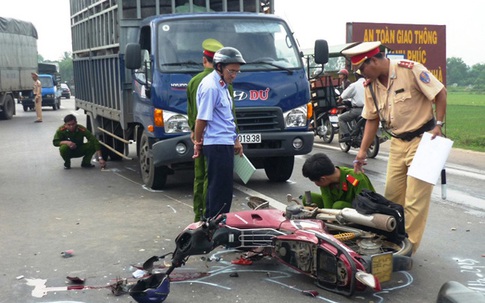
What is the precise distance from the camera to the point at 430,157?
5.66 meters

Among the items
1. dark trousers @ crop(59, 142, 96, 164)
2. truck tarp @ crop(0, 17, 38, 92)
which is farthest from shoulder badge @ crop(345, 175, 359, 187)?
truck tarp @ crop(0, 17, 38, 92)

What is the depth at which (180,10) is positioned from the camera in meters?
10.9

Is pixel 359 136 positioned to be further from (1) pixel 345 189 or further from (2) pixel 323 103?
(1) pixel 345 189

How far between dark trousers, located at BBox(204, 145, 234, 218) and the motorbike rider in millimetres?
7707

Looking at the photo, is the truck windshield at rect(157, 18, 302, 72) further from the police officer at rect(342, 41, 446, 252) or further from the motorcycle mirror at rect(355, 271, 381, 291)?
the motorcycle mirror at rect(355, 271, 381, 291)

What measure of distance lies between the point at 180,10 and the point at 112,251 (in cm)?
534

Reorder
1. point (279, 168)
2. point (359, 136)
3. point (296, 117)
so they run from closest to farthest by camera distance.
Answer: point (296, 117) < point (279, 168) < point (359, 136)

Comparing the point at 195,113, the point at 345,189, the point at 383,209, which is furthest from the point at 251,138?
the point at 383,209

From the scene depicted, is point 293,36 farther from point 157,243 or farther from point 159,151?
point 157,243

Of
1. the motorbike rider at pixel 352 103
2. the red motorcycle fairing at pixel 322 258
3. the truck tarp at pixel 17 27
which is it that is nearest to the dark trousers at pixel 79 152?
the motorbike rider at pixel 352 103

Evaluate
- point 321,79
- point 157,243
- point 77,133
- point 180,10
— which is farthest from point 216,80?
point 321,79

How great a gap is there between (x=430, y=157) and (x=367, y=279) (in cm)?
138

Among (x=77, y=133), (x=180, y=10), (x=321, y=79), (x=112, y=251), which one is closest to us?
(x=112, y=251)

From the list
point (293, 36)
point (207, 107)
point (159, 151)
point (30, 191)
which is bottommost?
point (30, 191)
